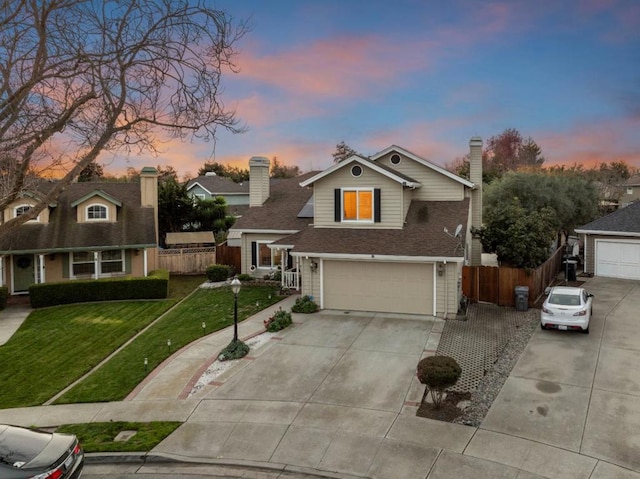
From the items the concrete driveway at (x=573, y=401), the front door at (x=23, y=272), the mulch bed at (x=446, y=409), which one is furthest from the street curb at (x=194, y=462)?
the front door at (x=23, y=272)

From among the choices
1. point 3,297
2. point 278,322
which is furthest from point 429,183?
point 3,297

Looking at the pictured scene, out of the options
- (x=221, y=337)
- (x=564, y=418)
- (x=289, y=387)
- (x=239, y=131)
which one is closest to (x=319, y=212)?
(x=221, y=337)

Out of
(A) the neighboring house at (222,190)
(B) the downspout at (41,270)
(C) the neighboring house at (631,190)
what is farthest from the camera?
(C) the neighboring house at (631,190)

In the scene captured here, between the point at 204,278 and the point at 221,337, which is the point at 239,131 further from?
the point at 204,278

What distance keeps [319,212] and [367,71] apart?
835cm

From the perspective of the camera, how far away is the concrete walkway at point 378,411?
845 centimetres

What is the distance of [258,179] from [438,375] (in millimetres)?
19962

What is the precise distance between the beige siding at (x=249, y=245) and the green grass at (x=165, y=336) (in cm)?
192

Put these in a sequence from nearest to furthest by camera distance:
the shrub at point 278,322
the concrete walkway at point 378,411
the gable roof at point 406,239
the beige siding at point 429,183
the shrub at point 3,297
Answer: the concrete walkway at point 378,411 < the shrub at point 278,322 < the gable roof at point 406,239 < the beige siding at point 429,183 < the shrub at point 3,297

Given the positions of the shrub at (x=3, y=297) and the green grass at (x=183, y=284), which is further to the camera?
the green grass at (x=183, y=284)

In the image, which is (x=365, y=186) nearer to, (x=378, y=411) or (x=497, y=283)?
(x=497, y=283)

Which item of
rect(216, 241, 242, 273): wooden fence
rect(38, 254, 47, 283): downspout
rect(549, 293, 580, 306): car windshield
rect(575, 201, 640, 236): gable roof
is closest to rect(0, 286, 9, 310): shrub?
rect(38, 254, 47, 283): downspout

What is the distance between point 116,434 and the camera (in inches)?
395

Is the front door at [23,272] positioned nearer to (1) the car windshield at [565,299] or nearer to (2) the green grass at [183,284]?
(2) the green grass at [183,284]
